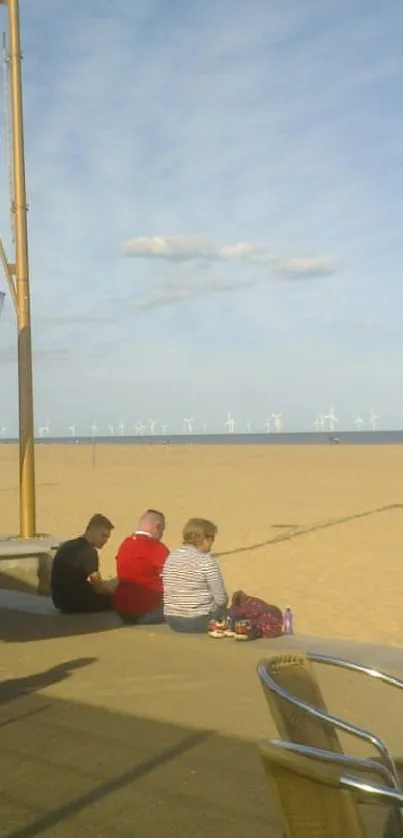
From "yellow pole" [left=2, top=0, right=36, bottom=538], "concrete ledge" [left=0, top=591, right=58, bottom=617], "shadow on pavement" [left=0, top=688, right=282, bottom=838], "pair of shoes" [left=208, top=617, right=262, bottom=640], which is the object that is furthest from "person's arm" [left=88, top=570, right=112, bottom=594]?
"shadow on pavement" [left=0, top=688, right=282, bottom=838]

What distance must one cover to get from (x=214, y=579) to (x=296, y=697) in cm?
447

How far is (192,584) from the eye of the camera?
725 cm

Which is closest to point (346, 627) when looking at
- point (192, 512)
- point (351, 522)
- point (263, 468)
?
point (351, 522)

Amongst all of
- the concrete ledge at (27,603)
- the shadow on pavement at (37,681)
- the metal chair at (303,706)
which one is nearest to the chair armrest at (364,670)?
the metal chair at (303,706)

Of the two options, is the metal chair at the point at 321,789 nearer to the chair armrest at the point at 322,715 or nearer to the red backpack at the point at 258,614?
the chair armrest at the point at 322,715

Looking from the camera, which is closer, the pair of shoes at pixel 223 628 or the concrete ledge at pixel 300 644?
the concrete ledge at pixel 300 644

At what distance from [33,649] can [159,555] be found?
4.37 feet

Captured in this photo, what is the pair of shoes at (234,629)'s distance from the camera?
7.12 m

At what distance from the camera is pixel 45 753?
187 inches

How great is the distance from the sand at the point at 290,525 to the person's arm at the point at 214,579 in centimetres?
177

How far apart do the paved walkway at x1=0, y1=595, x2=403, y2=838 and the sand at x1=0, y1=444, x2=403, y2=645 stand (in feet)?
7.64

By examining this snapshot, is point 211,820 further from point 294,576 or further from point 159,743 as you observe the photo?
point 294,576

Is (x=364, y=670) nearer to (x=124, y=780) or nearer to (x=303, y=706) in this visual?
(x=303, y=706)

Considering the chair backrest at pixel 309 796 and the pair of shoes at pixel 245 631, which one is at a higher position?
the chair backrest at pixel 309 796
